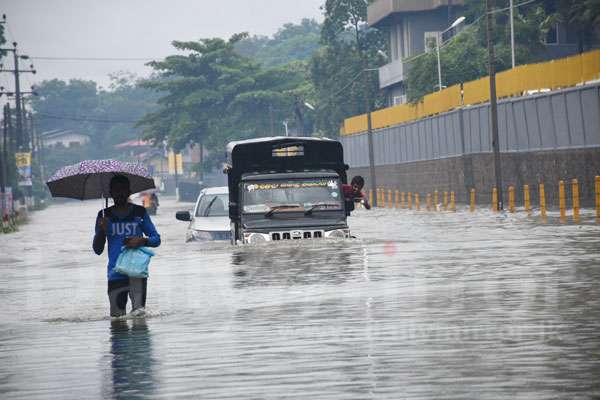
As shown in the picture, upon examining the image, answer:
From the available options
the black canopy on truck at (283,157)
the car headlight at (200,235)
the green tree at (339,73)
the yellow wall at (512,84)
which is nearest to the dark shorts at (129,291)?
the black canopy on truck at (283,157)

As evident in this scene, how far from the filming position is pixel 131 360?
1162 centimetres

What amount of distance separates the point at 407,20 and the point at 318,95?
12.8 meters

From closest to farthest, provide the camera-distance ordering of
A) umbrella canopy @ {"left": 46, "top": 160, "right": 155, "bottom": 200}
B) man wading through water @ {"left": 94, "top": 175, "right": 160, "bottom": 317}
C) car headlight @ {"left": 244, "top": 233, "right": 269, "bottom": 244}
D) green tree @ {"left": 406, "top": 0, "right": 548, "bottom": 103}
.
→ 1. man wading through water @ {"left": 94, "top": 175, "right": 160, "bottom": 317}
2. umbrella canopy @ {"left": 46, "top": 160, "right": 155, "bottom": 200}
3. car headlight @ {"left": 244, "top": 233, "right": 269, "bottom": 244}
4. green tree @ {"left": 406, "top": 0, "right": 548, "bottom": 103}

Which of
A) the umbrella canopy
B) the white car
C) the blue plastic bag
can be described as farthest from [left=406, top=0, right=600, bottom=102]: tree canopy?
the blue plastic bag

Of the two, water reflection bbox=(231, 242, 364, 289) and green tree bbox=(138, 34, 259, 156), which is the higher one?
green tree bbox=(138, 34, 259, 156)

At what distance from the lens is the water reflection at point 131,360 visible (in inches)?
389

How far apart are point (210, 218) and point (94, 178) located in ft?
46.2

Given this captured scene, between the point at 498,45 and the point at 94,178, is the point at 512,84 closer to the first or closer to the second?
the point at 498,45

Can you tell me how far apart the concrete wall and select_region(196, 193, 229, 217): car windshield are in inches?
723

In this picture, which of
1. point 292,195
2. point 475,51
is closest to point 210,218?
point 292,195

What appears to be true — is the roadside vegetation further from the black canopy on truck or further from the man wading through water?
the man wading through water

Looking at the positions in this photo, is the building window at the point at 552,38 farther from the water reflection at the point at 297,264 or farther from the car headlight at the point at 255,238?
the car headlight at the point at 255,238

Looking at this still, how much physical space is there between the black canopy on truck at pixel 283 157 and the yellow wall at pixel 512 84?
21.7 meters

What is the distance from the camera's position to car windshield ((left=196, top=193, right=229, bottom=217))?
30719 millimetres
